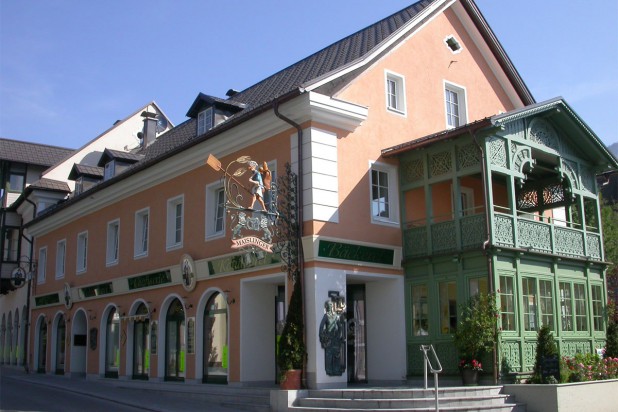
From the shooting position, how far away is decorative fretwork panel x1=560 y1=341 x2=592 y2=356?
17.4 m

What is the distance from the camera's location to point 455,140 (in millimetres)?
16969

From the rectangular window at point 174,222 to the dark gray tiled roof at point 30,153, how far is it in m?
17.7

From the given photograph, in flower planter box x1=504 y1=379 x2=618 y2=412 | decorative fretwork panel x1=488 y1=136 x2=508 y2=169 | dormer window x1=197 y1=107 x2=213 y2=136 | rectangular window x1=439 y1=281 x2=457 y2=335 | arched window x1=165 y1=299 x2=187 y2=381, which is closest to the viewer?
flower planter box x1=504 y1=379 x2=618 y2=412

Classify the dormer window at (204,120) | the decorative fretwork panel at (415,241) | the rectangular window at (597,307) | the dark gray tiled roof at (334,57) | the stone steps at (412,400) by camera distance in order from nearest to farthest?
the stone steps at (412,400) → the decorative fretwork panel at (415,241) → the rectangular window at (597,307) → the dark gray tiled roof at (334,57) → the dormer window at (204,120)

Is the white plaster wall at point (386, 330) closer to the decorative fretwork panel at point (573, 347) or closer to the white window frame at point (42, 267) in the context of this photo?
the decorative fretwork panel at point (573, 347)

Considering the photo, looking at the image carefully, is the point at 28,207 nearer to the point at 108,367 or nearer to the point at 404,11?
the point at 108,367

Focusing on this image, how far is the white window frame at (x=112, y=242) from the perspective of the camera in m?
25.3

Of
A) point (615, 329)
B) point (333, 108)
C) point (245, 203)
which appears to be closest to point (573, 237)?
point (615, 329)

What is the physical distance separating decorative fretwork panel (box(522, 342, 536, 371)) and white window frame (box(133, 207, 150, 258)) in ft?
41.7

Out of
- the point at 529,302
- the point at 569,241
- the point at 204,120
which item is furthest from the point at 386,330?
the point at 204,120

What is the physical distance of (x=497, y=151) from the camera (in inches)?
658

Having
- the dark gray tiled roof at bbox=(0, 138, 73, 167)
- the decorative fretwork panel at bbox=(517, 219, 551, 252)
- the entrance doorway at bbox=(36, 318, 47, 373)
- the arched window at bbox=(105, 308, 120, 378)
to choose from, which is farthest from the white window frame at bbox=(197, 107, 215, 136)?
the dark gray tiled roof at bbox=(0, 138, 73, 167)

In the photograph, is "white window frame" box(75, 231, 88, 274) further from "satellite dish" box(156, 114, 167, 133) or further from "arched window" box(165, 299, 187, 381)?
"satellite dish" box(156, 114, 167, 133)

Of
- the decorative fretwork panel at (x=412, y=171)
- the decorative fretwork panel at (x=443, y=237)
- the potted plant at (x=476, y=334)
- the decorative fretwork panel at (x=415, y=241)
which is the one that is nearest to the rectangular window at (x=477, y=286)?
the potted plant at (x=476, y=334)
